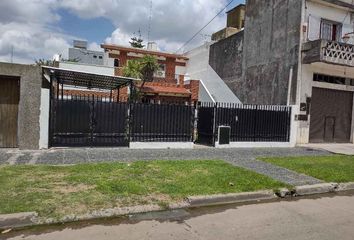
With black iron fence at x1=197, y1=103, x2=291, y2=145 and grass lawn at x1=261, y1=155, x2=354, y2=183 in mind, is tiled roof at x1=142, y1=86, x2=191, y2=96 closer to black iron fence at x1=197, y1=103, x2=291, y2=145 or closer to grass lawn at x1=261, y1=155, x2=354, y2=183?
black iron fence at x1=197, y1=103, x2=291, y2=145

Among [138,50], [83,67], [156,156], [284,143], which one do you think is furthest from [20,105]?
[138,50]

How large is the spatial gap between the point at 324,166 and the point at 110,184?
23.7 feet

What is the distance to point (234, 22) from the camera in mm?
30344

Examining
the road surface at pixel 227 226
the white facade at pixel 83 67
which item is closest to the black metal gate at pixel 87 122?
the road surface at pixel 227 226

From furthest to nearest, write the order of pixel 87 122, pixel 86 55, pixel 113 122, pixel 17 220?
pixel 86 55
pixel 113 122
pixel 87 122
pixel 17 220

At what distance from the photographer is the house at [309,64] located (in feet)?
56.6

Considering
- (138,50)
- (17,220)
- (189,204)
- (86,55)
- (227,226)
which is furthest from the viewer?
(86,55)

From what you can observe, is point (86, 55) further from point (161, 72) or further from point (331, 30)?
point (331, 30)

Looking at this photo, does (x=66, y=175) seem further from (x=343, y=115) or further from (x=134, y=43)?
(x=134, y=43)

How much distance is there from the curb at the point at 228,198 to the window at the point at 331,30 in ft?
43.3

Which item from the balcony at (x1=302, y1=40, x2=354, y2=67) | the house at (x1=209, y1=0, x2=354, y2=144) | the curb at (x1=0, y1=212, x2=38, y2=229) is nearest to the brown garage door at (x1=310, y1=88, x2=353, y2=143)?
the house at (x1=209, y1=0, x2=354, y2=144)

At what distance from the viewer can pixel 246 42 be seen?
22188mm

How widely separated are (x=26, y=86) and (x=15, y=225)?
6925 millimetres

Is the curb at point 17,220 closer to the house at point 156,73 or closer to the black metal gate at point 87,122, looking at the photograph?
the black metal gate at point 87,122
